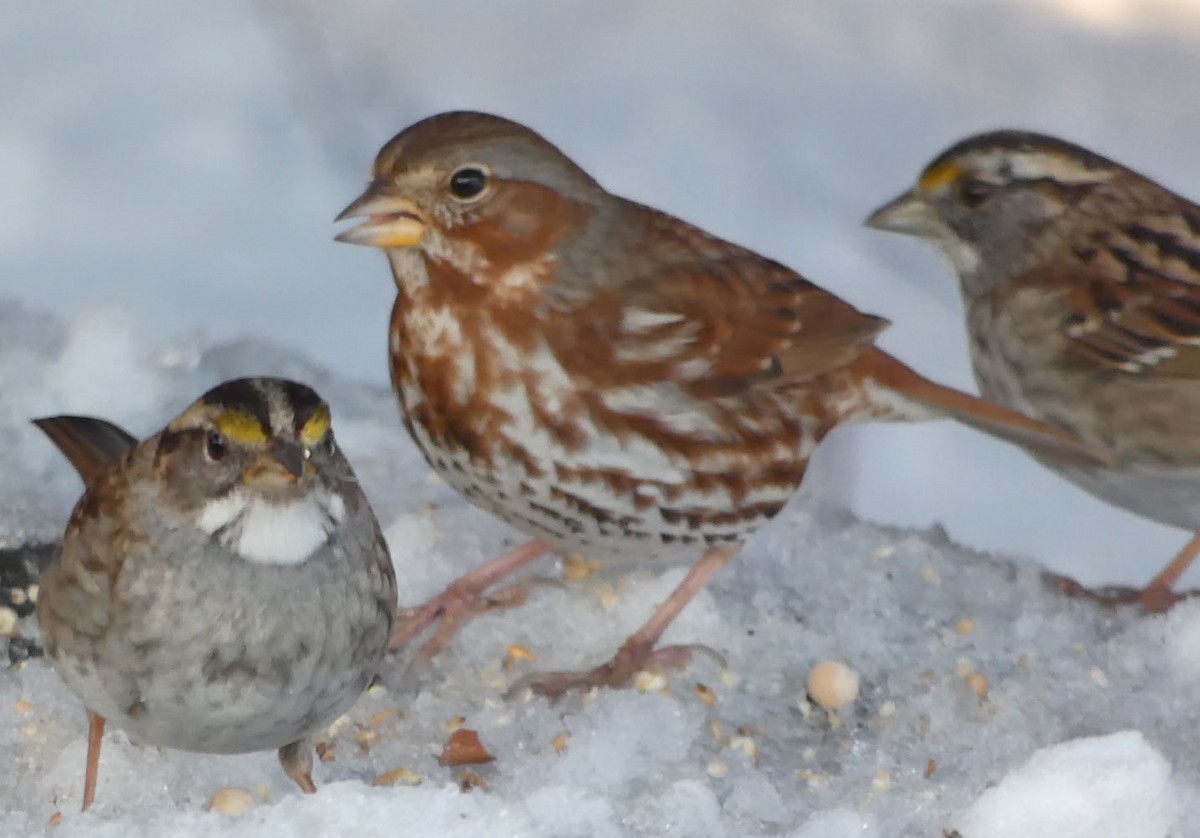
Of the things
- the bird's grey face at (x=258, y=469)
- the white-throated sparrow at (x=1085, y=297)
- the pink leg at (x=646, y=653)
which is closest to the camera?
the bird's grey face at (x=258, y=469)

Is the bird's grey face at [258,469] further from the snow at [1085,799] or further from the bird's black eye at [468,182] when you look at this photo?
the snow at [1085,799]

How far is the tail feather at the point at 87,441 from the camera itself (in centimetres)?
276

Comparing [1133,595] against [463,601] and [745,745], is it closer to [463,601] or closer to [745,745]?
[745,745]

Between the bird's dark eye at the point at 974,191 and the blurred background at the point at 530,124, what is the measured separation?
0.49 m

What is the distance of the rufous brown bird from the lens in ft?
8.78

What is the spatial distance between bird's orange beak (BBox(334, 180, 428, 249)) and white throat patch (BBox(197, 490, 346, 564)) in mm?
419

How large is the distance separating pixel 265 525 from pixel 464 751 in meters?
0.60

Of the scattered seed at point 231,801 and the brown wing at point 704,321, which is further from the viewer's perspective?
the brown wing at point 704,321

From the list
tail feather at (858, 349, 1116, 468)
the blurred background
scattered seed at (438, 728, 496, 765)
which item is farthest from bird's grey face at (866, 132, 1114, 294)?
scattered seed at (438, 728, 496, 765)

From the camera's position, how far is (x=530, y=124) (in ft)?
12.5

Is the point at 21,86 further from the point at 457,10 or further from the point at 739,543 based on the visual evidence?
the point at 739,543

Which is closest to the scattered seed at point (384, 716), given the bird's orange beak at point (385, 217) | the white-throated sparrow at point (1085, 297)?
the bird's orange beak at point (385, 217)

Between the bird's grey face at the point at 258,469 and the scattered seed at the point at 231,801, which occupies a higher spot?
the bird's grey face at the point at 258,469

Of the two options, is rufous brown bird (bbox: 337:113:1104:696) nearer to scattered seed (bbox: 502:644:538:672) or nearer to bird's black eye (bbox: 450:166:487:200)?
bird's black eye (bbox: 450:166:487:200)
